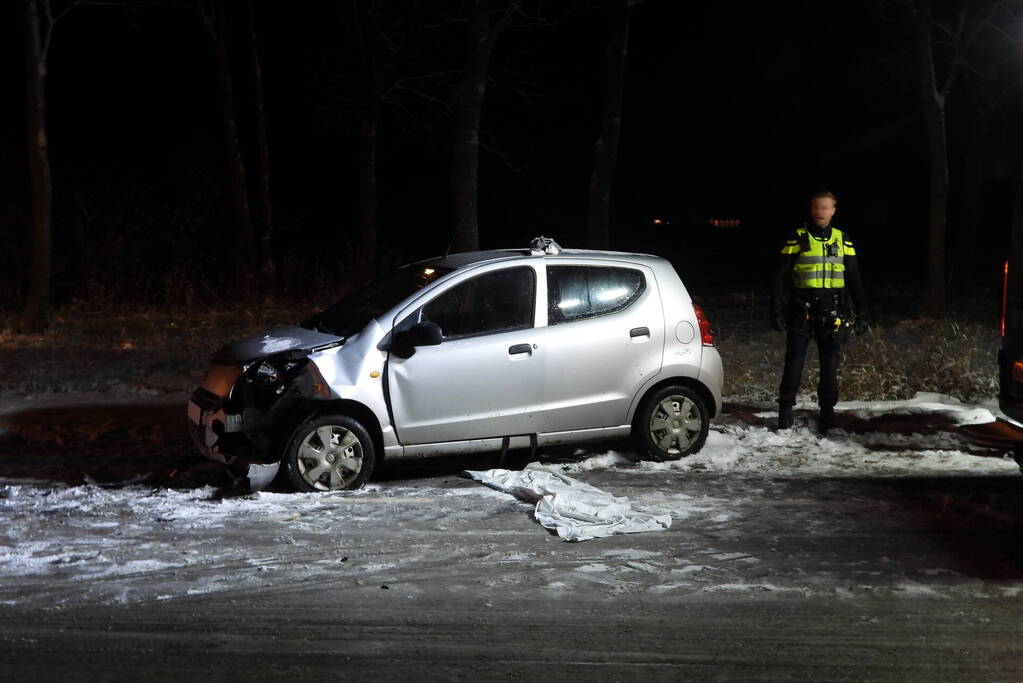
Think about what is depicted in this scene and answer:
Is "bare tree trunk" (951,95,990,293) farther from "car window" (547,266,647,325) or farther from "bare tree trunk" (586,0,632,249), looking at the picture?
"car window" (547,266,647,325)

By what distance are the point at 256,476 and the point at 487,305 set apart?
2.04m

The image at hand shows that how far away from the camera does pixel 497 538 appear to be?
6.79 metres

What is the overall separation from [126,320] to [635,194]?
29484 millimetres

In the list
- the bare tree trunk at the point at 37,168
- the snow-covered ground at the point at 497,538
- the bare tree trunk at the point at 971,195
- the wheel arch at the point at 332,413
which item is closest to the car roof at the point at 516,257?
the wheel arch at the point at 332,413

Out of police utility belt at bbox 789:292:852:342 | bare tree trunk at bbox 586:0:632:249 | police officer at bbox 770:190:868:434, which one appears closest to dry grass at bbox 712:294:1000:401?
police officer at bbox 770:190:868:434

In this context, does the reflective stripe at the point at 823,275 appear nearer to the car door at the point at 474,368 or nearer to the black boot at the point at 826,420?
the black boot at the point at 826,420

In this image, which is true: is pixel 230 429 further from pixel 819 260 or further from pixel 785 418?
pixel 819 260

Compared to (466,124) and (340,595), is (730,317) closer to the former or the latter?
(466,124)

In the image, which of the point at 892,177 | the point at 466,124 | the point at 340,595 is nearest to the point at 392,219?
the point at 892,177

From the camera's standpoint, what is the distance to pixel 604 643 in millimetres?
5113

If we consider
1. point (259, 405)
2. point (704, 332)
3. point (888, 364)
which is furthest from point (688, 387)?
point (888, 364)

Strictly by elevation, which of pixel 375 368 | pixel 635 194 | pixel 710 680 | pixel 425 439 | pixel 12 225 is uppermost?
pixel 635 194

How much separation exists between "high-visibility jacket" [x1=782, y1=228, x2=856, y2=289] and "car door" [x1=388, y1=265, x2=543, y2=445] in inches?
99.6

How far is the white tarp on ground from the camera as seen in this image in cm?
694
